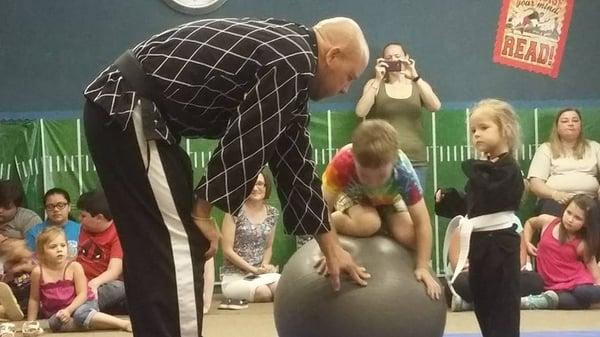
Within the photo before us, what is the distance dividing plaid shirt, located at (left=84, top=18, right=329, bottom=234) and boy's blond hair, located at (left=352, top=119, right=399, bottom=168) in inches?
33.9


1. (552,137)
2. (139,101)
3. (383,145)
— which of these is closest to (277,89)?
(139,101)

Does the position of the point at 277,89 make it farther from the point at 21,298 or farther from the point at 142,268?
the point at 21,298

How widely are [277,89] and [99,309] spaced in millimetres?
3639

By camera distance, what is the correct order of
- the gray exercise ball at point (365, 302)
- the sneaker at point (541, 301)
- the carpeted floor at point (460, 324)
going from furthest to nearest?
the sneaker at point (541, 301), the carpeted floor at point (460, 324), the gray exercise ball at point (365, 302)

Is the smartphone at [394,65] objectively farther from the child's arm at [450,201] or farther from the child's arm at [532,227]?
the child's arm at [450,201]

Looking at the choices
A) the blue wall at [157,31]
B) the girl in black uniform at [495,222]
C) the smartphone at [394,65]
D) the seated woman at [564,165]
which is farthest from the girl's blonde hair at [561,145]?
the girl in black uniform at [495,222]

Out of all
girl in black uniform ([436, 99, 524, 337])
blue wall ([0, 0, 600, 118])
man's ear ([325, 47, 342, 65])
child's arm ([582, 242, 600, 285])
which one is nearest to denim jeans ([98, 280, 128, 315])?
blue wall ([0, 0, 600, 118])

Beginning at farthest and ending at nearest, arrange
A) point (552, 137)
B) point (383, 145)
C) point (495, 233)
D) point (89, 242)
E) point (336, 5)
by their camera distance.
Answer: point (336, 5), point (552, 137), point (89, 242), point (495, 233), point (383, 145)

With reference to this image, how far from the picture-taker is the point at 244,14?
23.7 ft

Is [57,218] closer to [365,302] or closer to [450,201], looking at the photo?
[450,201]

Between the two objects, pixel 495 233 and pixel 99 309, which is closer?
pixel 495 233

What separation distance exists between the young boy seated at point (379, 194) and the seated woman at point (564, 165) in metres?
3.11

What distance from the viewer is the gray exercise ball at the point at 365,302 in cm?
337

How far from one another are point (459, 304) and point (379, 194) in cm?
217
